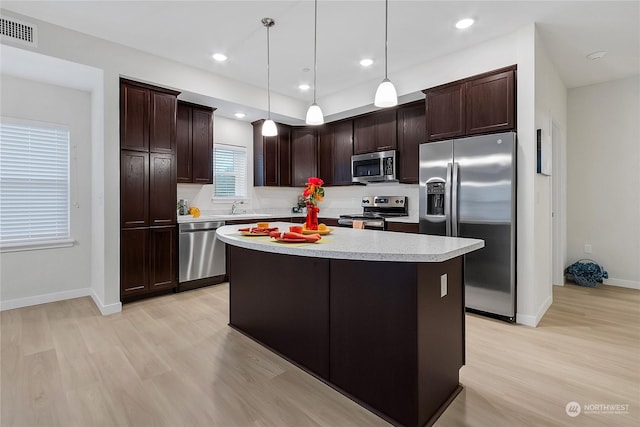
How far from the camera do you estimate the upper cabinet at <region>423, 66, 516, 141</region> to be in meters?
3.13

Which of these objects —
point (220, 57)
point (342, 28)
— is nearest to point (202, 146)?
point (220, 57)

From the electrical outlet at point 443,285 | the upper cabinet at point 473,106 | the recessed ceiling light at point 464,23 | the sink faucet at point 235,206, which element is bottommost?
the electrical outlet at point 443,285

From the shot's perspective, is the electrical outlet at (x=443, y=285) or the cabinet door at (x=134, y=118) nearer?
the electrical outlet at (x=443, y=285)

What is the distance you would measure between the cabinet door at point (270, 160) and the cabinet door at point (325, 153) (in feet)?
2.58

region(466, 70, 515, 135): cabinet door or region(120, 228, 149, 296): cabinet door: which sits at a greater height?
region(466, 70, 515, 135): cabinet door

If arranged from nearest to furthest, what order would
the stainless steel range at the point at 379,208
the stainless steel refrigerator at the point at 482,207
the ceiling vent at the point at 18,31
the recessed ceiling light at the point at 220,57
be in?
the ceiling vent at the point at 18,31
the stainless steel refrigerator at the point at 482,207
the recessed ceiling light at the point at 220,57
the stainless steel range at the point at 379,208

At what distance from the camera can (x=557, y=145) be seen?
13.7 feet

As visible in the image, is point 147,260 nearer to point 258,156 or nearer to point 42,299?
point 42,299

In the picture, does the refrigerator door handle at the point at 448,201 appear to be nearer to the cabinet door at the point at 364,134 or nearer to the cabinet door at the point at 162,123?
the cabinet door at the point at 364,134

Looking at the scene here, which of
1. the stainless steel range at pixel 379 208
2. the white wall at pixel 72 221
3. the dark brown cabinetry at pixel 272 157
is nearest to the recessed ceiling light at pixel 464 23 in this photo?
the stainless steel range at pixel 379 208

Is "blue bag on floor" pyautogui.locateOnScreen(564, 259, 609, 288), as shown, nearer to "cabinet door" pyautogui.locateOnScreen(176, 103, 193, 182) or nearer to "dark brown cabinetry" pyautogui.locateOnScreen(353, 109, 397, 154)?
"dark brown cabinetry" pyautogui.locateOnScreen(353, 109, 397, 154)

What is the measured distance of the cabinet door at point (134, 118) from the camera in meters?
3.49

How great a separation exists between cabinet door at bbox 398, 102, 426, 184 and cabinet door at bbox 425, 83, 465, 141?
479 millimetres

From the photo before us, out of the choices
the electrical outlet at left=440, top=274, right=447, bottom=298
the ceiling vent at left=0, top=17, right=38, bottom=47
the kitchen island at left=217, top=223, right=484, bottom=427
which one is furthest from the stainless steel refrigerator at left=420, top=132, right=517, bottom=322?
the ceiling vent at left=0, top=17, right=38, bottom=47
